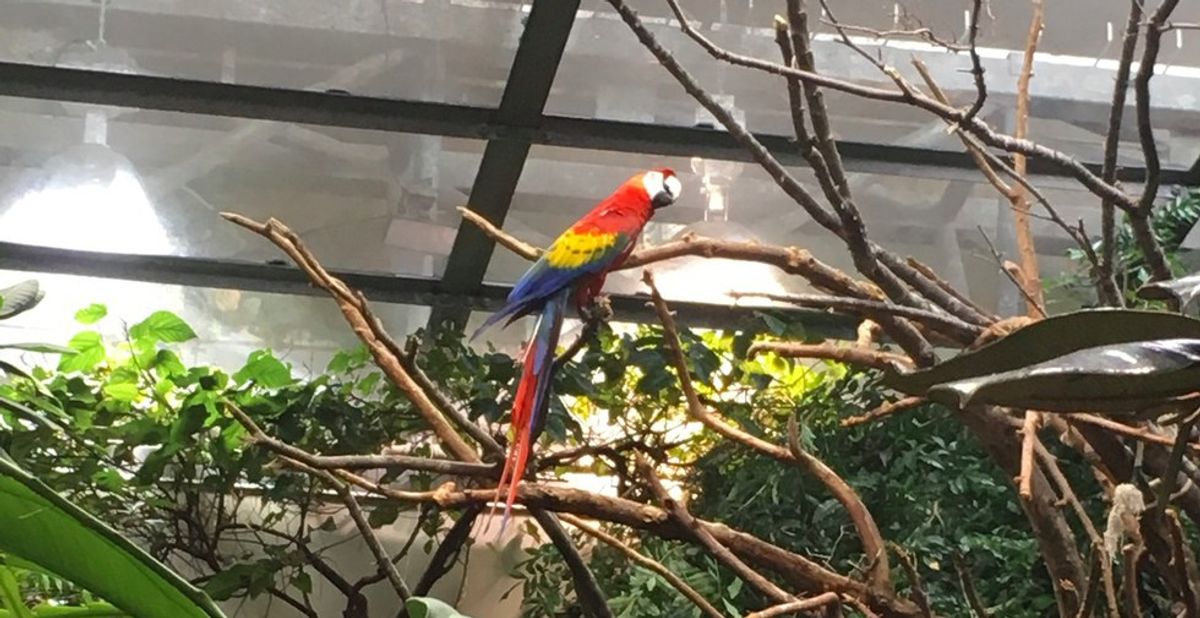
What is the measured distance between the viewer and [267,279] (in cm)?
210

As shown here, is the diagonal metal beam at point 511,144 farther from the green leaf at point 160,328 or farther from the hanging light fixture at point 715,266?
the green leaf at point 160,328

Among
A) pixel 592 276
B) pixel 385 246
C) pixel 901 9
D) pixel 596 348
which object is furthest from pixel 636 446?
pixel 385 246

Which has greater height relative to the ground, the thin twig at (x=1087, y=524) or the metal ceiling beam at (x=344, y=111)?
the metal ceiling beam at (x=344, y=111)

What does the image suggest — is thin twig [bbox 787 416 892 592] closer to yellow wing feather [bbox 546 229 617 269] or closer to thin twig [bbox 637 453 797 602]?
thin twig [bbox 637 453 797 602]

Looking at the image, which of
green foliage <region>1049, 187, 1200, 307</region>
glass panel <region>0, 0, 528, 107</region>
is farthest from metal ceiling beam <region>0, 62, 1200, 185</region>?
green foliage <region>1049, 187, 1200, 307</region>

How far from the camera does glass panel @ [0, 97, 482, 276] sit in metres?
1.83

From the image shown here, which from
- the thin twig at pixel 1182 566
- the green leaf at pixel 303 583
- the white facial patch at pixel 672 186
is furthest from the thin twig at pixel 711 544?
the green leaf at pixel 303 583

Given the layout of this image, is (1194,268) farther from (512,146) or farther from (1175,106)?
(512,146)

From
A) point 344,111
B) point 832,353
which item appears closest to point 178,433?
point 344,111

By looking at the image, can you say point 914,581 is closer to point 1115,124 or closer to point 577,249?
point 1115,124

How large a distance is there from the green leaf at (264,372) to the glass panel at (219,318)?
0.82ft

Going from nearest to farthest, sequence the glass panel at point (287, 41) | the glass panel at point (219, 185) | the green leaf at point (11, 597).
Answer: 1. the green leaf at point (11, 597)
2. the glass panel at point (287, 41)
3. the glass panel at point (219, 185)

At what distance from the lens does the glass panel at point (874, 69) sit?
5.40 ft

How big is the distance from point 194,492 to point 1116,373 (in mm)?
1934
